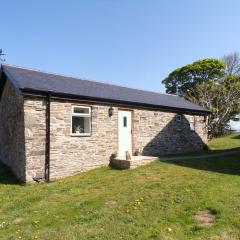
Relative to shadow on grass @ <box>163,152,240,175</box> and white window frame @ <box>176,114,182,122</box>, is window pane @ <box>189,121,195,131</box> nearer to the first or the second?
white window frame @ <box>176,114,182,122</box>

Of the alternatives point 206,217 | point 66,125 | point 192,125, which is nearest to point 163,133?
point 192,125

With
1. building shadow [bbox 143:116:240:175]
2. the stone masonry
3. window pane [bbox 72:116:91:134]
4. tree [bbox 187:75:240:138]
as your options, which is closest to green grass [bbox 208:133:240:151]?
building shadow [bbox 143:116:240:175]

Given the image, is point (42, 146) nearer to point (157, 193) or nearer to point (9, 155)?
point (9, 155)

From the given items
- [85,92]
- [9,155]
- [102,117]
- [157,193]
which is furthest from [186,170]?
[9,155]

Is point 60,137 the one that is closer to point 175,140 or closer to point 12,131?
point 12,131

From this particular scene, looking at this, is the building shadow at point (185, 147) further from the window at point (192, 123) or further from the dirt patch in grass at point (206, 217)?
the dirt patch in grass at point (206, 217)

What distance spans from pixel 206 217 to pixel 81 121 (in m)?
7.90

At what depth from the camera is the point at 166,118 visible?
18328mm

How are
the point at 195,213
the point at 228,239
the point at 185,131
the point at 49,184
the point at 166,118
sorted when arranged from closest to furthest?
the point at 228,239 < the point at 195,213 < the point at 49,184 < the point at 166,118 < the point at 185,131

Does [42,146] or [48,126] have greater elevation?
[48,126]

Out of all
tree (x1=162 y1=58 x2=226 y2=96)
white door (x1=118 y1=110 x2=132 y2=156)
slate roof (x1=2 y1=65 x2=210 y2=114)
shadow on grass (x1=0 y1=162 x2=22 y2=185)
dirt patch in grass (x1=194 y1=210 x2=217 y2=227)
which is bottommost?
dirt patch in grass (x1=194 y1=210 x2=217 y2=227)

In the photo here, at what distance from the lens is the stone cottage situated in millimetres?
12151

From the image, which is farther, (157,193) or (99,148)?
(99,148)

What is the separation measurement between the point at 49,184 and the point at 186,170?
5463 mm
